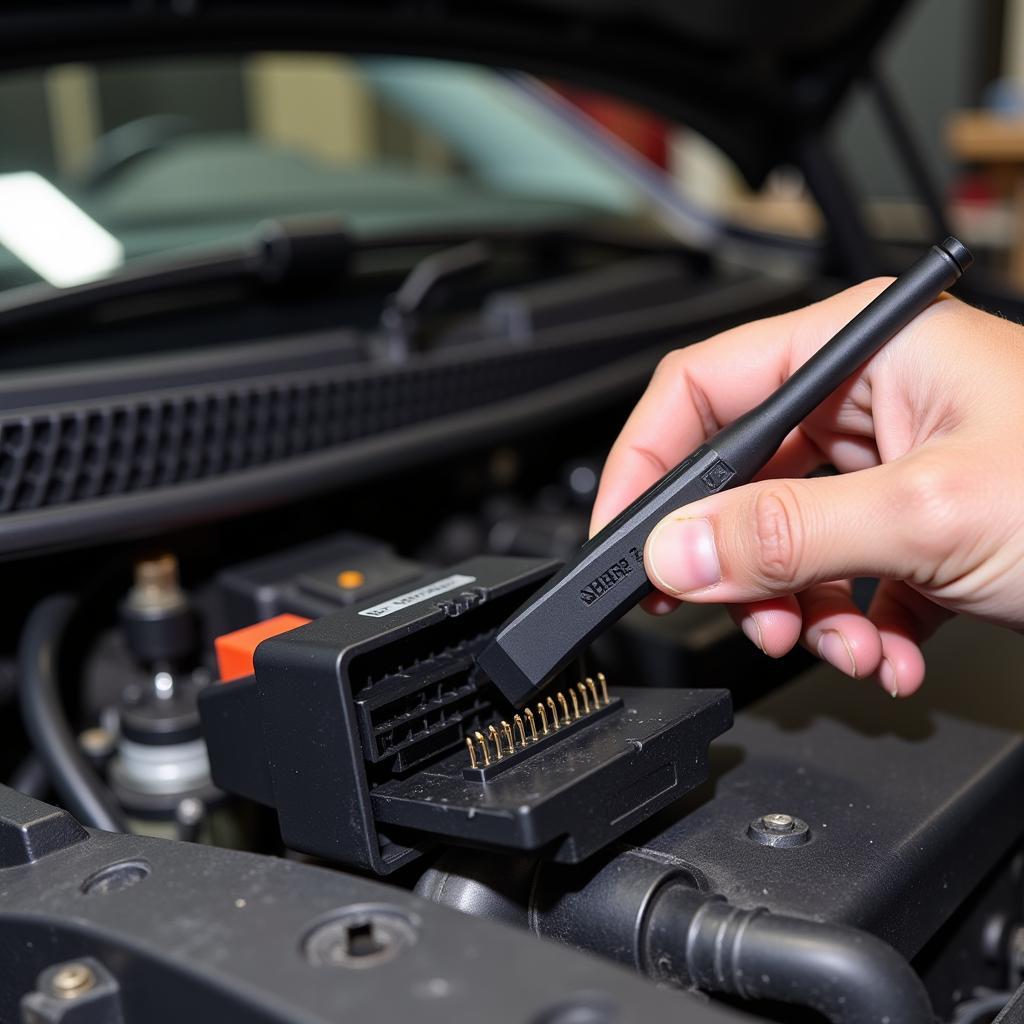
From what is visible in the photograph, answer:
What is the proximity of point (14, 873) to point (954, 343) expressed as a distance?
0.51 meters

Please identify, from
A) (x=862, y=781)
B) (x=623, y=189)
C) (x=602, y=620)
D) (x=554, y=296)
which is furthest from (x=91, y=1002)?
(x=623, y=189)

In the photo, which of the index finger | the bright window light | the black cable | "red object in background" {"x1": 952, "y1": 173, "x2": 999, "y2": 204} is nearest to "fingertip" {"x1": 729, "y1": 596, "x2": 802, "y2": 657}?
the index finger

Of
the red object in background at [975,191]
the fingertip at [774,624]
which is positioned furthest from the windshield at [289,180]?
the red object in background at [975,191]

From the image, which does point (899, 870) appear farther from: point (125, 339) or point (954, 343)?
point (125, 339)

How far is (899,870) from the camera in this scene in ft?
1.74

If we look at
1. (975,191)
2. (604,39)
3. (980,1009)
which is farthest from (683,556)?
(975,191)

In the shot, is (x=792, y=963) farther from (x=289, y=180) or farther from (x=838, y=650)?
(x=289, y=180)

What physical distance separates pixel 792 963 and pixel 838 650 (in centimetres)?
25

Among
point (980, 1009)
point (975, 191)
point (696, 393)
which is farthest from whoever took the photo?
point (975, 191)

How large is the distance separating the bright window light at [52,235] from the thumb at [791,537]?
1.83ft

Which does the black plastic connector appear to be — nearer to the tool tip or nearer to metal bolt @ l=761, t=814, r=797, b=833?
metal bolt @ l=761, t=814, r=797, b=833

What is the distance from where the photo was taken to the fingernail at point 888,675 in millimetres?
663

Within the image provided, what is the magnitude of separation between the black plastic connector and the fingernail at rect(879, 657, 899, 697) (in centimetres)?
15

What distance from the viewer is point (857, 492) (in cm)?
52
